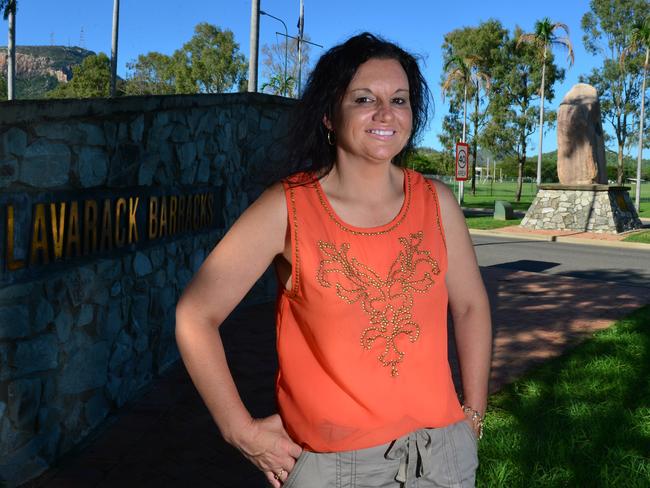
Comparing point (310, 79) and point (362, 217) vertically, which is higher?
point (310, 79)

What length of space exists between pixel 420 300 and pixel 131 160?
10.9 feet

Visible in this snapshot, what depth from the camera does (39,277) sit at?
3299mm

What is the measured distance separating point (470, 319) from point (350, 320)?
483 millimetres

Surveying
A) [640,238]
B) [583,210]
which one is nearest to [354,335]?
[640,238]

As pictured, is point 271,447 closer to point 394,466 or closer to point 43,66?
point 394,466

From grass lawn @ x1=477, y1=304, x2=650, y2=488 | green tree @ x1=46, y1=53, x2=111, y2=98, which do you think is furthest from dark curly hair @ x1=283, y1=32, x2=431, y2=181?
green tree @ x1=46, y1=53, x2=111, y2=98

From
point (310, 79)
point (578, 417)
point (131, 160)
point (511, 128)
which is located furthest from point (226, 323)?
point (511, 128)

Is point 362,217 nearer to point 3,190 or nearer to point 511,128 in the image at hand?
point 3,190

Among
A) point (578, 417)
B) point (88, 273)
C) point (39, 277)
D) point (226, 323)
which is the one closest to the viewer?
point (39, 277)

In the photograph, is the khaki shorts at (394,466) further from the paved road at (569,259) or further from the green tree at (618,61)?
the green tree at (618,61)

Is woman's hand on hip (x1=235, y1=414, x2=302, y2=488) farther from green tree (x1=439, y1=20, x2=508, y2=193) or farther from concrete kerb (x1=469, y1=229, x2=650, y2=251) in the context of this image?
green tree (x1=439, y1=20, x2=508, y2=193)

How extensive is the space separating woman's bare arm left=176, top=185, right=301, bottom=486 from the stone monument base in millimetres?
18472

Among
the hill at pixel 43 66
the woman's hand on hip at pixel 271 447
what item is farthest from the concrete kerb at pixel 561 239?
the hill at pixel 43 66

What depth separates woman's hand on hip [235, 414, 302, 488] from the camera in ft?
4.72
